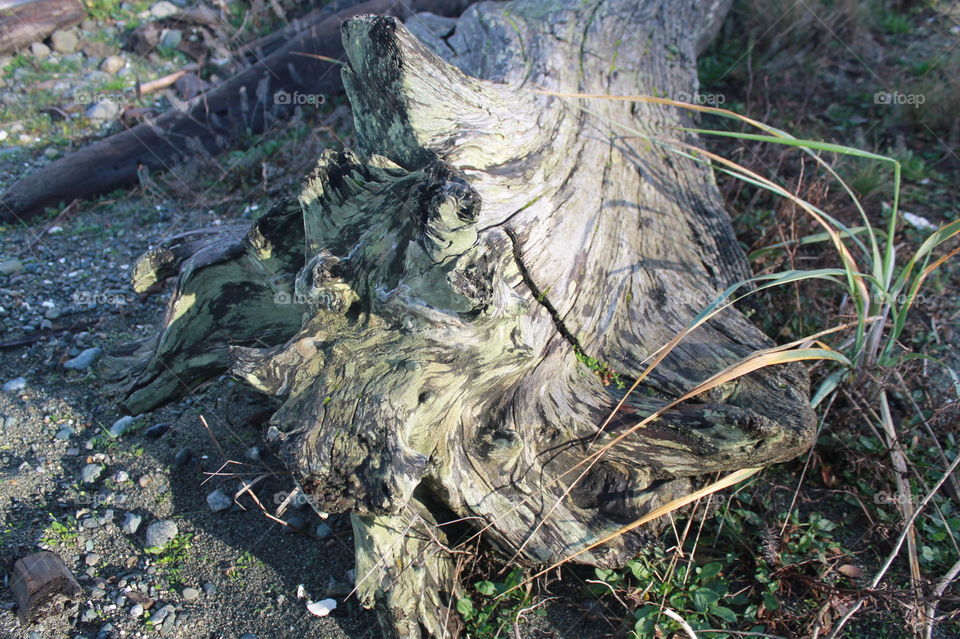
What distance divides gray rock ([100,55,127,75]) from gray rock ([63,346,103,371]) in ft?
12.9

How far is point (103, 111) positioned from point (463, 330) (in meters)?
5.14

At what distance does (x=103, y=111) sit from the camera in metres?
5.82

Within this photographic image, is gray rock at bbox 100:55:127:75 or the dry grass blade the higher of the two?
the dry grass blade

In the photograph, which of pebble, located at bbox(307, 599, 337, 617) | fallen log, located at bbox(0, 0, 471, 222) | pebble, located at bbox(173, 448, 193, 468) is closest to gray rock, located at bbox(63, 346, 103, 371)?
pebble, located at bbox(173, 448, 193, 468)

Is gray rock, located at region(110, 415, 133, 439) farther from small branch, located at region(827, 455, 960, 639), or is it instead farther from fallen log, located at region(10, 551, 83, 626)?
small branch, located at region(827, 455, 960, 639)

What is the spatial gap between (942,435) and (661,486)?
4.84ft

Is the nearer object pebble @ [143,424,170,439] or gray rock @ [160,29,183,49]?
pebble @ [143,424,170,439]

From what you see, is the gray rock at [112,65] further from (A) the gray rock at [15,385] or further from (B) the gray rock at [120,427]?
(B) the gray rock at [120,427]

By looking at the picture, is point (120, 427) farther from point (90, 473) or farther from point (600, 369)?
point (600, 369)

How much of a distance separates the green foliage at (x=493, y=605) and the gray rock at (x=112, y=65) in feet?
20.2

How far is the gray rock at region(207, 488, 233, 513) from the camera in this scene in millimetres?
2809

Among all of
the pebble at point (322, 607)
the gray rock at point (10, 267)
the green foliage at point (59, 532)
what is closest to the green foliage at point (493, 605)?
the pebble at point (322, 607)

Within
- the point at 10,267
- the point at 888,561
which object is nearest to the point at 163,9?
the point at 10,267

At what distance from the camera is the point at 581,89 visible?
12.9 feet
